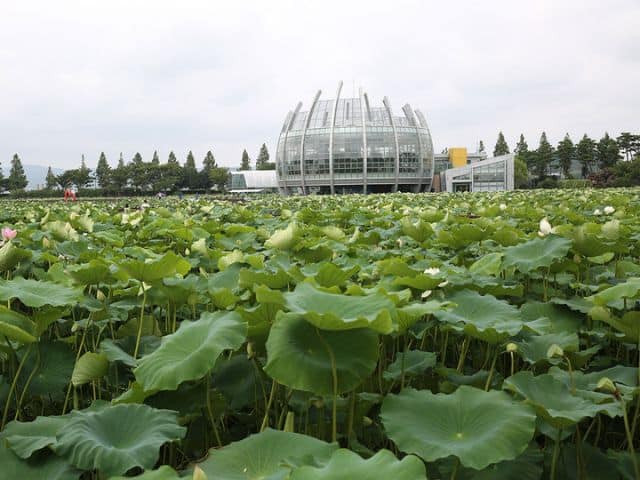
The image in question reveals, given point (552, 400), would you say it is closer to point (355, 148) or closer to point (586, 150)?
point (355, 148)

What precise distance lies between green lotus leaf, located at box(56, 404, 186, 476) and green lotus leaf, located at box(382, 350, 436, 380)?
51cm

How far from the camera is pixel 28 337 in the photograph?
1.11 metres

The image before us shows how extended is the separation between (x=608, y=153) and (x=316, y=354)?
63.3 meters

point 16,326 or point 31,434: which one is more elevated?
point 16,326

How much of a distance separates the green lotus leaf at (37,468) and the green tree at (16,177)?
218 feet

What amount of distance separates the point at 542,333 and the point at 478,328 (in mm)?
201

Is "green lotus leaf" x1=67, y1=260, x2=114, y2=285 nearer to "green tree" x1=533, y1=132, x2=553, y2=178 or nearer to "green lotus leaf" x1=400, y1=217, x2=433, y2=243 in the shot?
"green lotus leaf" x1=400, y1=217, x2=433, y2=243

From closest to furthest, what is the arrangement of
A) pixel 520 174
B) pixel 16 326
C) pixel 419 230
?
1. pixel 16 326
2. pixel 419 230
3. pixel 520 174

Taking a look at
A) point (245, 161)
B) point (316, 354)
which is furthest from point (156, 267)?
point (245, 161)

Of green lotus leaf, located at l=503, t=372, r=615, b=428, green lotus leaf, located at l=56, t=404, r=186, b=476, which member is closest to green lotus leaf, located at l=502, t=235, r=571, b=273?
green lotus leaf, located at l=503, t=372, r=615, b=428

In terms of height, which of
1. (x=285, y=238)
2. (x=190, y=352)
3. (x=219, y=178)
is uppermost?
(x=219, y=178)

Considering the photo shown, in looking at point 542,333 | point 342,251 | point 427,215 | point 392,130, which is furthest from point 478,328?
point 392,130

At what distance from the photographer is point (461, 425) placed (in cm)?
100

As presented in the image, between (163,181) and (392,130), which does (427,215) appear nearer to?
(392,130)
